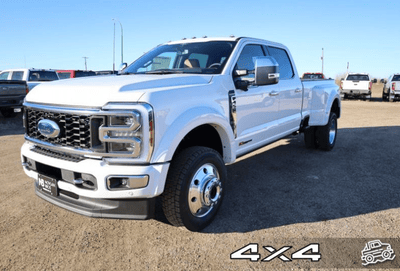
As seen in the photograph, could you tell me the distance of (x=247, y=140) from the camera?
375 centimetres

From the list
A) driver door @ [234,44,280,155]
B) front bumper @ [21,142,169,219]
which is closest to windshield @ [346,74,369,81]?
driver door @ [234,44,280,155]

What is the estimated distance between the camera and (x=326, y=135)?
19.9 ft

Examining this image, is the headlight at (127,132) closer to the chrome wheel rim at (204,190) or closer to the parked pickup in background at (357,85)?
the chrome wheel rim at (204,190)

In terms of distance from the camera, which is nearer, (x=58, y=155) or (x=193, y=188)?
(x=58, y=155)

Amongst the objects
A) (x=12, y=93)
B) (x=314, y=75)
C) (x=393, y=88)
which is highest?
(x=314, y=75)

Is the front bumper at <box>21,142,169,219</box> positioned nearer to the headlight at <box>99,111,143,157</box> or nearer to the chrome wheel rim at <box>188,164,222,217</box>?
the headlight at <box>99,111,143,157</box>

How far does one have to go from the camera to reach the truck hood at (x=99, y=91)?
2445 millimetres

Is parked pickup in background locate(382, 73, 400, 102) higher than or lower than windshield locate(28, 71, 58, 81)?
lower

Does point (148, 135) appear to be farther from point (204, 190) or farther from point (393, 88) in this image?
point (393, 88)

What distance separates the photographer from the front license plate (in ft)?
8.72

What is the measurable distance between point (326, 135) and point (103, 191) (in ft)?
15.9

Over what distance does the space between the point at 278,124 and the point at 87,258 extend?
9.84 feet

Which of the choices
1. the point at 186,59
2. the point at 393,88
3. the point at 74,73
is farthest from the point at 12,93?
the point at 393,88

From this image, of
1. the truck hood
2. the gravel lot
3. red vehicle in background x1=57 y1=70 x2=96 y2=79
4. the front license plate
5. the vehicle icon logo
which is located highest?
red vehicle in background x1=57 y1=70 x2=96 y2=79
